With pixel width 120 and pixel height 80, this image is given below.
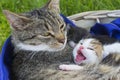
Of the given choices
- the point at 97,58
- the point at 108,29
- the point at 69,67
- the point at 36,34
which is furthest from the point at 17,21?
the point at 108,29

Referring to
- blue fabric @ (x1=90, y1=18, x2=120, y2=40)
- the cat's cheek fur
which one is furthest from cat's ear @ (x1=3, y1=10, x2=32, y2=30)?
blue fabric @ (x1=90, y1=18, x2=120, y2=40)

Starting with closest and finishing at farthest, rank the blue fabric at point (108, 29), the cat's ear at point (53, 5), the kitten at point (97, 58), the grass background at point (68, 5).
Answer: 1. the kitten at point (97, 58)
2. the cat's ear at point (53, 5)
3. the blue fabric at point (108, 29)
4. the grass background at point (68, 5)

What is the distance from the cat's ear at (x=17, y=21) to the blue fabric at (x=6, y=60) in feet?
0.62

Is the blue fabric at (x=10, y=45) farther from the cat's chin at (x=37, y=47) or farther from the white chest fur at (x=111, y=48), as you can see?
the white chest fur at (x=111, y=48)

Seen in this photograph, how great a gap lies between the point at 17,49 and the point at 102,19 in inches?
39.7

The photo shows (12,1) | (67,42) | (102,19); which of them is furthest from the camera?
(12,1)

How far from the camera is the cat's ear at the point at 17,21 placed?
2480 millimetres

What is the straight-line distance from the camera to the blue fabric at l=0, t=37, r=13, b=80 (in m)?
2.47

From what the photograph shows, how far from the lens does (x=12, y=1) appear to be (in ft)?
12.2

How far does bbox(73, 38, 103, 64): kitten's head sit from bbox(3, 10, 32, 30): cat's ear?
13.9 inches

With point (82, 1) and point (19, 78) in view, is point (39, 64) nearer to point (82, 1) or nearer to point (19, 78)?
point (19, 78)

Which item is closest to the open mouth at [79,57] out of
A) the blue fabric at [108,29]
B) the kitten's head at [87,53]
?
the kitten's head at [87,53]

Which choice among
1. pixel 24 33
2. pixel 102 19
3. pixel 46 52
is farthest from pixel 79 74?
pixel 102 19

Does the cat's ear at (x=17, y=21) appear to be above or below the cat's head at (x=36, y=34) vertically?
above
